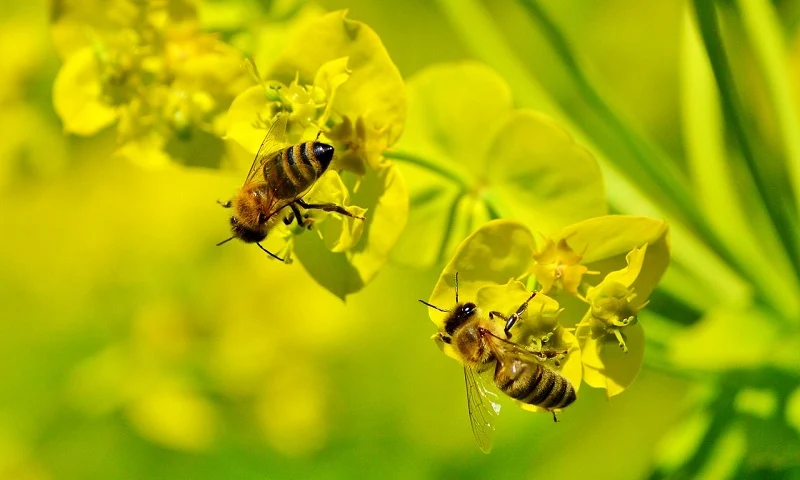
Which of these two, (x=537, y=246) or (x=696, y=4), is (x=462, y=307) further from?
(x=696, y=4)

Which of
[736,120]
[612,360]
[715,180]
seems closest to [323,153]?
[612,360]

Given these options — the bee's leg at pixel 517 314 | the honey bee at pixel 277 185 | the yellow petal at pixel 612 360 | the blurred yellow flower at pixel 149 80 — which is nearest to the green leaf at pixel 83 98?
the blurred yellow flower at pixel 149 80

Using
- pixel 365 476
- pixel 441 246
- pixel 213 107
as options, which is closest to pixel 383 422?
pixel 365 476

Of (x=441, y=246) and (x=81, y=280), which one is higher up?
(x=441, y=246)

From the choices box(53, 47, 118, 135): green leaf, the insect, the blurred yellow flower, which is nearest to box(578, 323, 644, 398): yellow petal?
the insect

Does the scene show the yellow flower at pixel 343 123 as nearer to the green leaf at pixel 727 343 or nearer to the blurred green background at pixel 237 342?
the green leaf at pixel 727 343

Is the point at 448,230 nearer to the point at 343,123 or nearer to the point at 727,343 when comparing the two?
the point at 343,123
